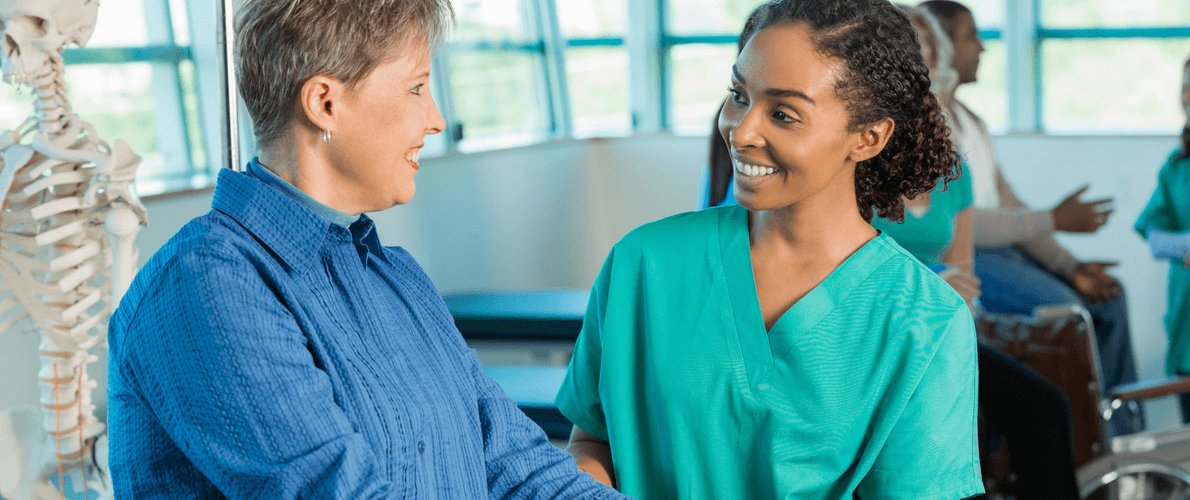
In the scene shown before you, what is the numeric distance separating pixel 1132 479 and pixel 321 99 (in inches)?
87.0

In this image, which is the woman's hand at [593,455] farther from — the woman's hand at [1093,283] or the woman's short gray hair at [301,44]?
the woman's hand at [1093,283]

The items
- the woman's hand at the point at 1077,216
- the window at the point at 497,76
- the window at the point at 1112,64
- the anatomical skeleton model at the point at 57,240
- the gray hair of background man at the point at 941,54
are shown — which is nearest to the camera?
the anatomical skeleton model at the point at 57,240

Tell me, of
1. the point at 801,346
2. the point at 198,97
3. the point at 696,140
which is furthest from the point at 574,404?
the point at 696,140

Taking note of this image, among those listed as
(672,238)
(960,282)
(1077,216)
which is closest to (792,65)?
(672,238)

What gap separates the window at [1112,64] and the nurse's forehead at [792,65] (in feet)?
13.2

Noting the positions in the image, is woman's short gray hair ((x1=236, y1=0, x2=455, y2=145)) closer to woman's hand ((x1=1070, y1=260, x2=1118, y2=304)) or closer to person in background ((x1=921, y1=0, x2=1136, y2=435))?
person in background ((x1=921, y1=0, x2=1136, y2=435))

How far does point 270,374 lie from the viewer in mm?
707

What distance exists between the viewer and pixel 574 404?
4.14ft

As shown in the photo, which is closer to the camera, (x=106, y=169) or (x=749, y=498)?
(x=749, y=498)

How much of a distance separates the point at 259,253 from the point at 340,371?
117 mm

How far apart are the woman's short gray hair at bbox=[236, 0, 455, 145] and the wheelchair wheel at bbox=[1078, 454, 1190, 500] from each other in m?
1.99

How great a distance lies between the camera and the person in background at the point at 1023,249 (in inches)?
110

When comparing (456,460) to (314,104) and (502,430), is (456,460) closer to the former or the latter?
(502,430)

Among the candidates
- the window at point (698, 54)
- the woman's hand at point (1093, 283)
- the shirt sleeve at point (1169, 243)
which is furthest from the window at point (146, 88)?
the shirt sleeve at point (1169, 243)
